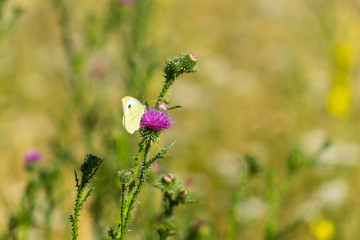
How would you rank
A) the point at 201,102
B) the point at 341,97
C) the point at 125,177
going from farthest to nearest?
the point at 201,102, the point at 341,97, the point at 125,177

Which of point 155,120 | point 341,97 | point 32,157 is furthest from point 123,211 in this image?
point 341,97

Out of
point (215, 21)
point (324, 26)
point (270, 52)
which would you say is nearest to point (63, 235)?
point (324, 26)

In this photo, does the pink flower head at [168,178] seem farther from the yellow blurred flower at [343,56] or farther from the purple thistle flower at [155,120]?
the yellow blurred flower at [343,56]

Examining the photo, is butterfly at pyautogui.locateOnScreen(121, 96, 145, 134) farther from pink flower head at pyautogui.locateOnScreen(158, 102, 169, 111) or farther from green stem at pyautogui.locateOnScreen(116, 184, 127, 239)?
green stem at pyautogui.locateOnScreen(116, 184, 127, 239)

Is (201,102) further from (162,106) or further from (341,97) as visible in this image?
(162,106)

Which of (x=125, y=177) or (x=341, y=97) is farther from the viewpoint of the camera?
(x=341, y=97)

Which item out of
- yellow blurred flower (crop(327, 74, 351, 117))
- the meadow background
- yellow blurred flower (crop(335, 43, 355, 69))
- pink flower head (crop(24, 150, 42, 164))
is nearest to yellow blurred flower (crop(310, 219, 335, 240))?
the meadow background
